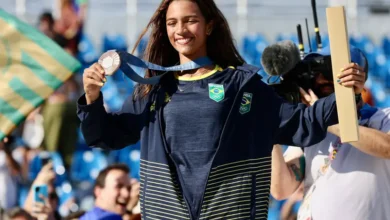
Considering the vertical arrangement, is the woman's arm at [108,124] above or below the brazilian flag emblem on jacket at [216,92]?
below

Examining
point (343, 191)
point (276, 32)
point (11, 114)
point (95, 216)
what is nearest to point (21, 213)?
point (95, 216)

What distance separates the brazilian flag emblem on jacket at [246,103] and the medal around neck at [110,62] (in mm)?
443

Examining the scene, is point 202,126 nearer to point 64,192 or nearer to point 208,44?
point 208,44

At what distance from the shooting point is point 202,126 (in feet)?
11.8

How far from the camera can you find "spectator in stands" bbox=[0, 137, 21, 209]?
7926 millimetres

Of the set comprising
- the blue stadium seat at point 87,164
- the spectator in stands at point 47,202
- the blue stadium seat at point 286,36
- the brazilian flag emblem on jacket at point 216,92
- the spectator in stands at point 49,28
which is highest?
the blue stadium seat at point 286,36

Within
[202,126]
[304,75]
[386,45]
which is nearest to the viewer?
[202,126]

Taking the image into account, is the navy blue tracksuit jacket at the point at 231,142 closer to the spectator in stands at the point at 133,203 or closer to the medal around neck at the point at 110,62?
the medal around neck at the point at 110,62

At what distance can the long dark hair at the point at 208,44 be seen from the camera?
377 cm

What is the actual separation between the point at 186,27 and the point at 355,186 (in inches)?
39.8

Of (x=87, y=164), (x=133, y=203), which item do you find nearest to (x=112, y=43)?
(x=87, y=164)

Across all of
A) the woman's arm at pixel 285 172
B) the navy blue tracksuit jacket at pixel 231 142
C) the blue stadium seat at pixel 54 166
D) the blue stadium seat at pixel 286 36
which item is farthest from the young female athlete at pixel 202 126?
the blue stadium seat at pixel 286 36

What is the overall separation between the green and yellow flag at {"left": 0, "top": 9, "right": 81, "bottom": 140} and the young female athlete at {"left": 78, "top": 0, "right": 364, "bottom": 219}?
5.43 feet

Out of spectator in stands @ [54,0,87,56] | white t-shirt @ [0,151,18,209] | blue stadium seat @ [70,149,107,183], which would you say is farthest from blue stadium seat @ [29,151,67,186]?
spectator in stands @ [54,0,87,56]
